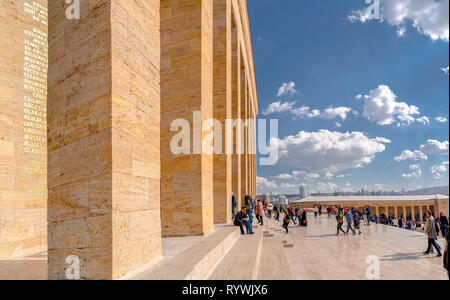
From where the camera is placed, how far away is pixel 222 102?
616 inches

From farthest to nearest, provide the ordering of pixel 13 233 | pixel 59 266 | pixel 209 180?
pixel 209 180 < pixel 13 233 < pixel 59 266

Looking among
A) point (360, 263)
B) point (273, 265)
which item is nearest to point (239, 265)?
point (273, 265)

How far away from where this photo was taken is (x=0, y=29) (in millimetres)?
9617

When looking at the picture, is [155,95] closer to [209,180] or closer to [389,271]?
[209,180]

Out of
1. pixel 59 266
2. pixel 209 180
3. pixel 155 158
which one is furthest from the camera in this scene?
pixel 209 180

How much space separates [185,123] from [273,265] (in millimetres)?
5442

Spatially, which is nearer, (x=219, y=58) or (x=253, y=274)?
(x=253, y=274)

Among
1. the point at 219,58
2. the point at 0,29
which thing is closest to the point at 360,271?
the point at 219,58

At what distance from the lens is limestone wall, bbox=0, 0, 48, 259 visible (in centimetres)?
926

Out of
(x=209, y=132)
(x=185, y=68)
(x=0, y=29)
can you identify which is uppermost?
(x=0, y=29)

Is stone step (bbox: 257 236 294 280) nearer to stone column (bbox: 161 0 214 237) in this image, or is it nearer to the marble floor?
the marble floor

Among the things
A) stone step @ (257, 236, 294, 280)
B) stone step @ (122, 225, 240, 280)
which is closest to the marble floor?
stone step @ (257, 236, 294, 280)

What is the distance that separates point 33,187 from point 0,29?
535 centimetres

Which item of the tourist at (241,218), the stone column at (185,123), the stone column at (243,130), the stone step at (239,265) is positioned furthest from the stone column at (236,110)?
the stone step at (239,265)
